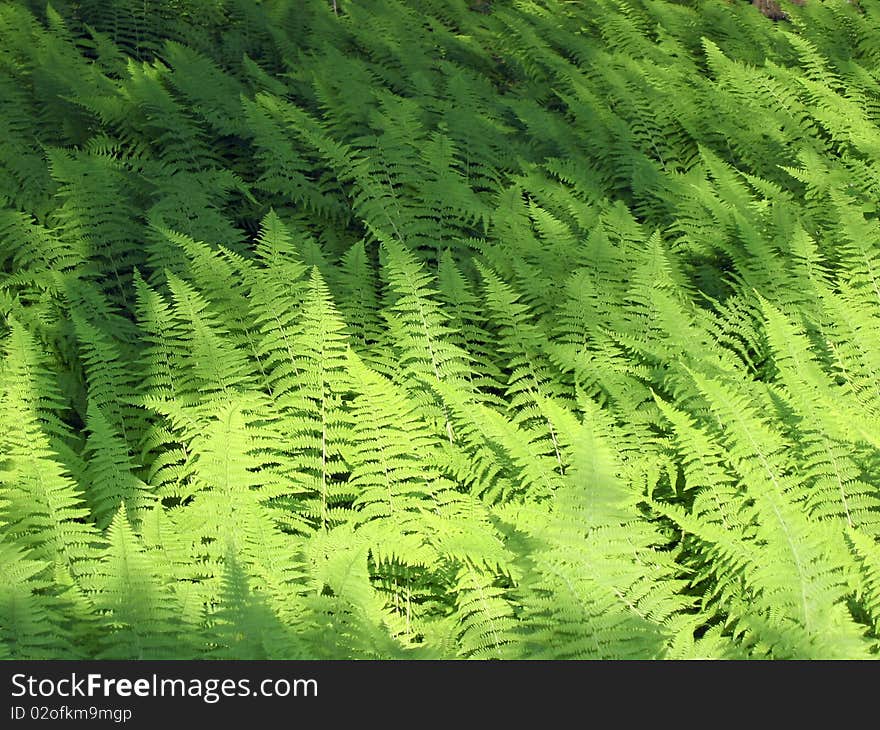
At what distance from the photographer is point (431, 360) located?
3.80 metres

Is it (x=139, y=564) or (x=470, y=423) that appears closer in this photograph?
(x=139, y=564)

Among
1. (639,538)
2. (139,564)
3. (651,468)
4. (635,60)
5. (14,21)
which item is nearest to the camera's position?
(139,564)

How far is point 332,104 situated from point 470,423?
3178 millimetres

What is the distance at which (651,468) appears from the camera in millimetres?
3379

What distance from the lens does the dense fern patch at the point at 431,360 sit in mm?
2693

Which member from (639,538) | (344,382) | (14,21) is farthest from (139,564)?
(14,21)

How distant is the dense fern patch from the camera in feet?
8.84

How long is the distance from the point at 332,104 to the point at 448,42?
6.95 feet

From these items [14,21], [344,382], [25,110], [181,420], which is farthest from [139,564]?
[14,21]

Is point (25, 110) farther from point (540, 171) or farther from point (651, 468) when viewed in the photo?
point (651, 468)

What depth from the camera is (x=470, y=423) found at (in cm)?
346

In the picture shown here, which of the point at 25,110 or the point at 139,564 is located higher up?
the point at 25,110
